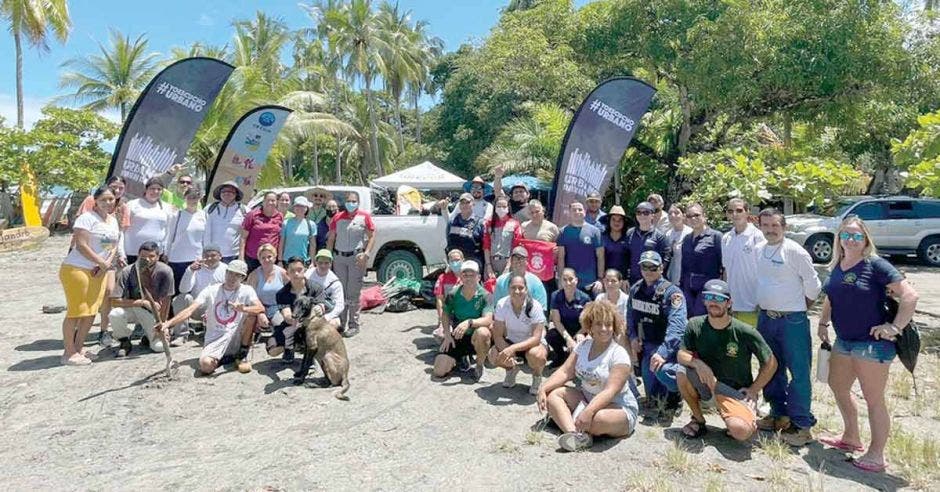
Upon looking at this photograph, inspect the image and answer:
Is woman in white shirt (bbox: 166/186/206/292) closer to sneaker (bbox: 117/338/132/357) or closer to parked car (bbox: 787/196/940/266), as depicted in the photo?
sneaker (bbox: 117/338/132/357)

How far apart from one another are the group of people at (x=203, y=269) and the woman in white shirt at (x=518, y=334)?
1606 mm

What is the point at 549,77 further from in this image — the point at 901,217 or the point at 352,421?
the point at 352,421

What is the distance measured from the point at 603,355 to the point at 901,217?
13.8m

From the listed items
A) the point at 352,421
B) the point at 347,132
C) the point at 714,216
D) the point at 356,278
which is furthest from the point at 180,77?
the point at 347,132

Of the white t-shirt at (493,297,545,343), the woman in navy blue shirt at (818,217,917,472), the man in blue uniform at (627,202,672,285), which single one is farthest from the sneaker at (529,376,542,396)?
the woman in navy blue shirt at (818,217,917,472)

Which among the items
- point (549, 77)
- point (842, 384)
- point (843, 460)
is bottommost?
point (843, 460)

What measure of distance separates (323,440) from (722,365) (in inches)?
113

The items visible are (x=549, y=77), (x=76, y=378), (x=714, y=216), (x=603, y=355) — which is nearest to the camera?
(x=603, y=355)

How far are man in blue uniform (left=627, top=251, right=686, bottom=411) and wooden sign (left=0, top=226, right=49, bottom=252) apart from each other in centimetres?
1761

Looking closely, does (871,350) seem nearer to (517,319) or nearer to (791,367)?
(791,367)

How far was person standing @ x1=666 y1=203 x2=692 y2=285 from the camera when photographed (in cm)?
592

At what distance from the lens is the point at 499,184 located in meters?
7.56

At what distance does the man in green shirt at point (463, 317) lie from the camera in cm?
575

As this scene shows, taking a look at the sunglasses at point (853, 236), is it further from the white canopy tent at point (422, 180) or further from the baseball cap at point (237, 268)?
the white canopy tent at point (422, 180)
